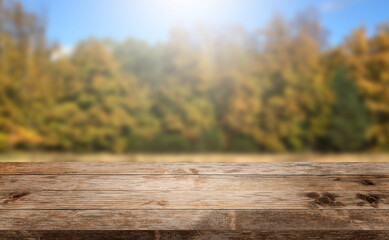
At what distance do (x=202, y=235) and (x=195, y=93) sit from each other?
1534cm

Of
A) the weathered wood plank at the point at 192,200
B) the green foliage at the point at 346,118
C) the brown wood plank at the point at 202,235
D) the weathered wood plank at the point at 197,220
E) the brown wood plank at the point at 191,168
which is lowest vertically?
the brown wood plank at the point at 202,235

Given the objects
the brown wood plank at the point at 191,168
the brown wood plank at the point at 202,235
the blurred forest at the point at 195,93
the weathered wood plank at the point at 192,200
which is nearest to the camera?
the brown wood plank at the point at 202,235

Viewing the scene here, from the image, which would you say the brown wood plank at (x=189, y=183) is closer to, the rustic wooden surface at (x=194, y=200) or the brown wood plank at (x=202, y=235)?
the rustic wooden surface at (x=194, y=200)

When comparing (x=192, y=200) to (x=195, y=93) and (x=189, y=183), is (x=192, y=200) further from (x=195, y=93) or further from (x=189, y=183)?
(x=195, y=93)

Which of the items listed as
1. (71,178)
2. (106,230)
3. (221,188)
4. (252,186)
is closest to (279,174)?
(252,186)

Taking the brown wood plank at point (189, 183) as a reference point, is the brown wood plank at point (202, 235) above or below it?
below

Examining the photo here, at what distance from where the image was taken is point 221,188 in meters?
1.48

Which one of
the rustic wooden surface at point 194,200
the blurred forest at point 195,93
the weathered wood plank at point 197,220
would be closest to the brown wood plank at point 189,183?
the rustic wooden surface at point 194,200

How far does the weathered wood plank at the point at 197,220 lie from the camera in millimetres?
1325

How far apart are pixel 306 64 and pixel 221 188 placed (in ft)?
54.2

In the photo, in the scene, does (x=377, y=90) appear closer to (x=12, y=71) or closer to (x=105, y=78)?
(x=105, y=78)

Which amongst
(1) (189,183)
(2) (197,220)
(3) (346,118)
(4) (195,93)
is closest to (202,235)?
(2) (197,220)

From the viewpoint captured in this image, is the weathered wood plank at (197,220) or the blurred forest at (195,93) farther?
the blurred forest at (195,93)

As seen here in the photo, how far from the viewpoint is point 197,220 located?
134 centimetres
